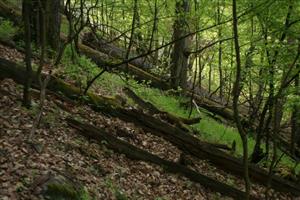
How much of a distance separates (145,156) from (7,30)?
6660mm

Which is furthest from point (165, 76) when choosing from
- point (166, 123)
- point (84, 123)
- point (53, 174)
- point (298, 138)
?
point (53, 174)

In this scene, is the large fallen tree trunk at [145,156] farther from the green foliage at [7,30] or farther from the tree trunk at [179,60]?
the tree trunk at [179,60]

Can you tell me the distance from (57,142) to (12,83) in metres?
2.32

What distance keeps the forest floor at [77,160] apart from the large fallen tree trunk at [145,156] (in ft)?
0.47

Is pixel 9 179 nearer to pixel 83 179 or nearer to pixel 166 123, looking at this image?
pixel 83 179

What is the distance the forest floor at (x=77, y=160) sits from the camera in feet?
22.4

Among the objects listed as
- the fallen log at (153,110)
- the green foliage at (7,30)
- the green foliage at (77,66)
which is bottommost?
the fallen log at (153,110)

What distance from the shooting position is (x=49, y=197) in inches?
252

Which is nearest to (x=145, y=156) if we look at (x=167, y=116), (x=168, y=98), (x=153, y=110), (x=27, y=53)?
(x=167, y=116)

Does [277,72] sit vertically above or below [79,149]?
above

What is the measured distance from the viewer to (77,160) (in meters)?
8.18

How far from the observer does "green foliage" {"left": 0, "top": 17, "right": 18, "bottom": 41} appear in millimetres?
12438

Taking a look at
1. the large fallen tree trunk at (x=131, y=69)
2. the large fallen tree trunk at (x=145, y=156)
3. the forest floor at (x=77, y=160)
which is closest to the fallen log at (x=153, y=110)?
the forest floor at (x=77, y=160)

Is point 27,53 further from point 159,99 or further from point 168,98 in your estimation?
point 168,98
